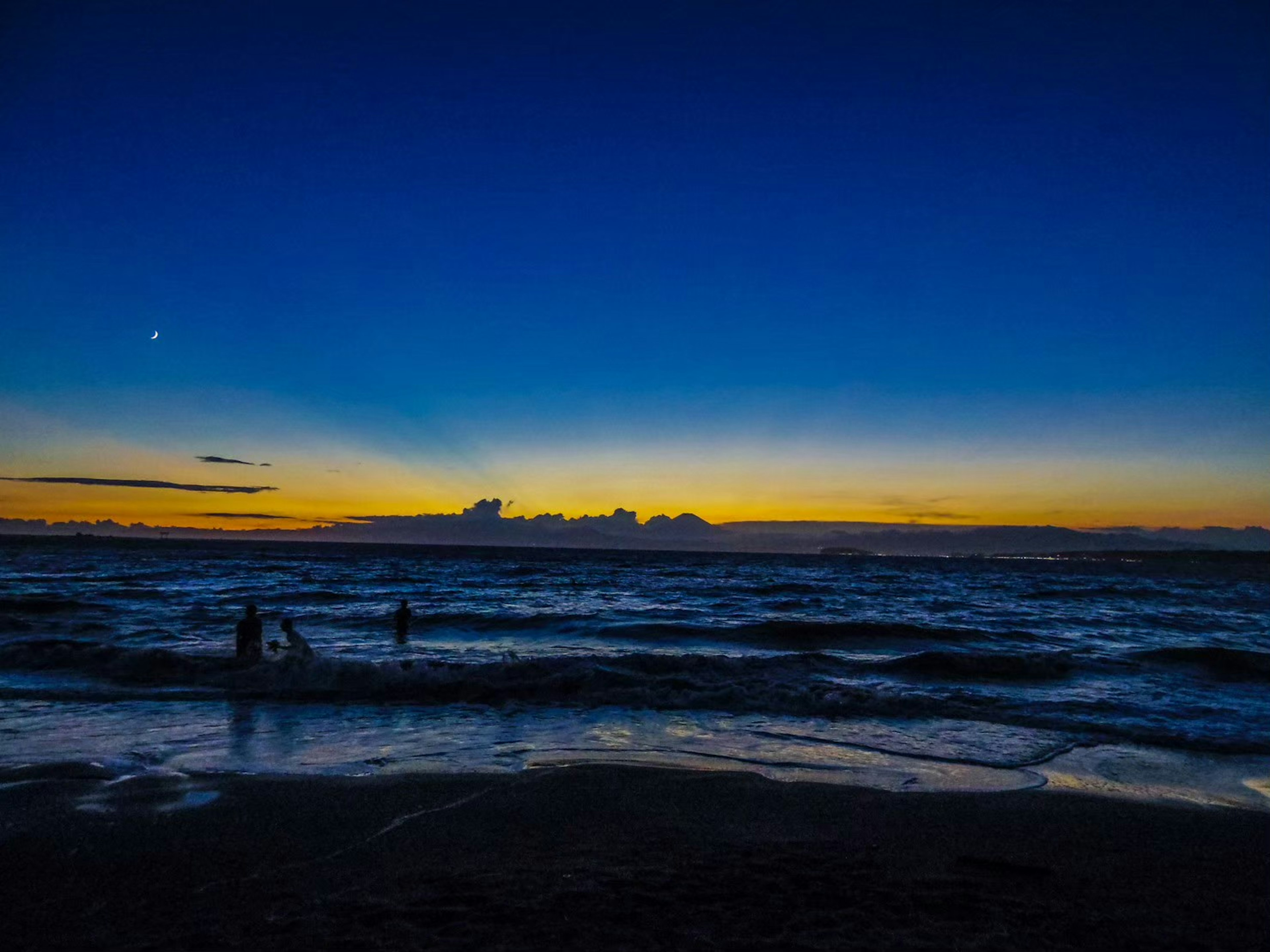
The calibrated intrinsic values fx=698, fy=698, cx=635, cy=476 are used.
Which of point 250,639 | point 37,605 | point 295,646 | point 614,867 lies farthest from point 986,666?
point 37,605

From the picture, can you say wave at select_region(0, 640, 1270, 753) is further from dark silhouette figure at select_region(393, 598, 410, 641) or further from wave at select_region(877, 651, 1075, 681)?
dark silhouette figure at select_region(393, 598, 410, 641)

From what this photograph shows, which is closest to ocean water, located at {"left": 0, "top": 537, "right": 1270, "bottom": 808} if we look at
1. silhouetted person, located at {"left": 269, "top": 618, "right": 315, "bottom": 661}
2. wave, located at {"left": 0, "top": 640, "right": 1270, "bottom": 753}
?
wave, located at {"left": 0, "top": 640, "right": 1270, "bottom": 753}

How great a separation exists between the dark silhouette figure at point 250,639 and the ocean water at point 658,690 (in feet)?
1.32

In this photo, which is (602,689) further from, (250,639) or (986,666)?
(986,666)

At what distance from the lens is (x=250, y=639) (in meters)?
17.2

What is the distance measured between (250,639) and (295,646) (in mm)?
1349

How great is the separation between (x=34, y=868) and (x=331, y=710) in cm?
705

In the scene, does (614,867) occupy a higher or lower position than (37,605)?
higher

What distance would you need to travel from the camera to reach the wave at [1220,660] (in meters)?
19.7

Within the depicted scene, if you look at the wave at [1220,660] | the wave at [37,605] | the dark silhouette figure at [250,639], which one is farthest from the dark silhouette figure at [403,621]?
the wave at [1220,660]

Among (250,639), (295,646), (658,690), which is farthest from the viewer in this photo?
(250,639)

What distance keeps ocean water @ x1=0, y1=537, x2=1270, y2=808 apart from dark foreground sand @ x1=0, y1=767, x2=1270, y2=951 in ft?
3.60

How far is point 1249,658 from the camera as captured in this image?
69.9 ft

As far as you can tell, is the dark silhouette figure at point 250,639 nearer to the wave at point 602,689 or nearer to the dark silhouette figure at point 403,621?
the wave at point 602,689
